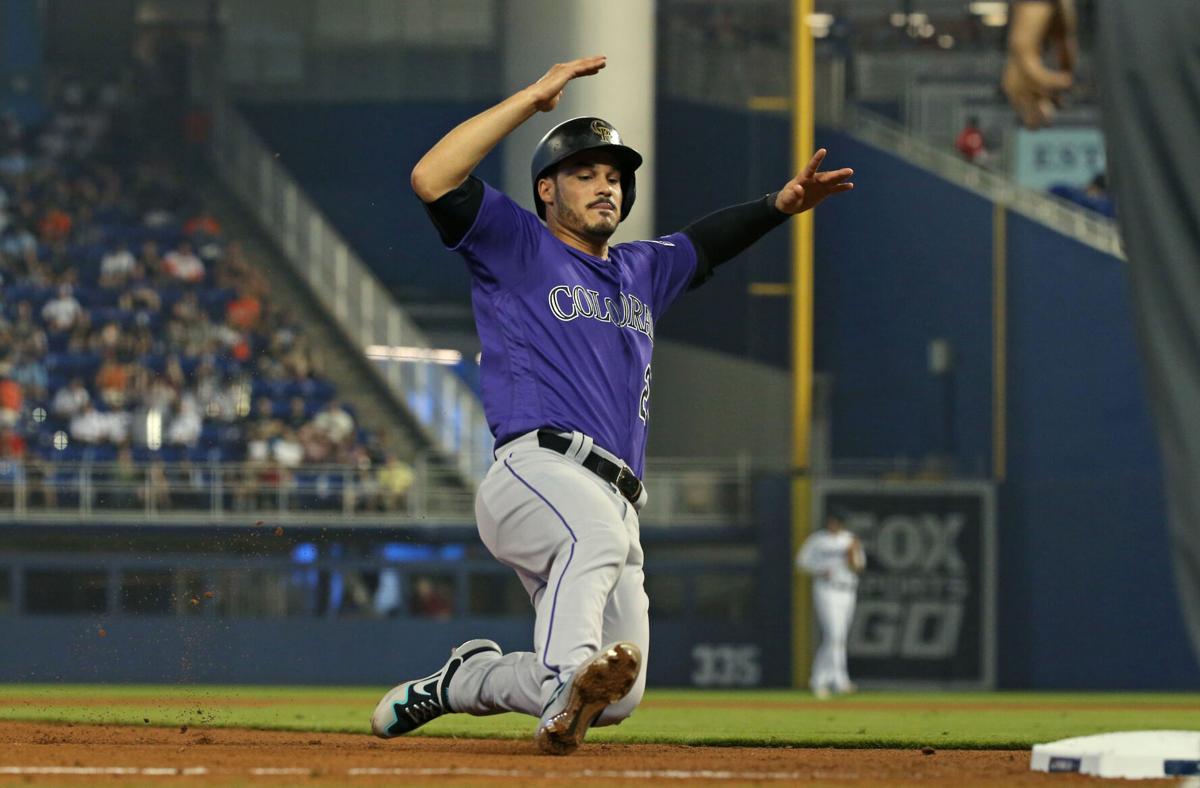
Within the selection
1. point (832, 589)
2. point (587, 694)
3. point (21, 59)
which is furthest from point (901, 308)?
point (587, 694)

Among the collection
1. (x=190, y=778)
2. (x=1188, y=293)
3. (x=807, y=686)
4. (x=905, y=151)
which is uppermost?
(x=905, y=151)

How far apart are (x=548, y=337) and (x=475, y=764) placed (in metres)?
1.17

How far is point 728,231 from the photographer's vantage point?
6.06 meters

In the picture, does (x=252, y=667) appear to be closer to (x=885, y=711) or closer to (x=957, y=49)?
(x=885, y=711)

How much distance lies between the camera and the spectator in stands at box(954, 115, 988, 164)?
64.5ft

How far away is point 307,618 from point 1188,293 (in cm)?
1380

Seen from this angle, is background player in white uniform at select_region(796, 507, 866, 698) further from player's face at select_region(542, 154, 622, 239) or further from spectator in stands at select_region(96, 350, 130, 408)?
player's face at select_region(542, 154, 622, 239)

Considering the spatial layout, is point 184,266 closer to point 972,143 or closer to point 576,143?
point 972,143

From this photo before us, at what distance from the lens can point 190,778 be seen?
4.44m

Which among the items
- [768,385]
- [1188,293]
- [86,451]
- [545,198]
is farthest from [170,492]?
[1188,293]

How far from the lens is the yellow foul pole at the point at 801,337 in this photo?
1758cm

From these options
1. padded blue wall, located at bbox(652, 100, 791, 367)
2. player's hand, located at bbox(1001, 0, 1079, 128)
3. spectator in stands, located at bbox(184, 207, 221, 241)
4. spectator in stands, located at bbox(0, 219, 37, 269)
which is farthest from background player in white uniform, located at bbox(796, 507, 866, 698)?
player's hand, located at bbox(1001, 0, 1079, 128)

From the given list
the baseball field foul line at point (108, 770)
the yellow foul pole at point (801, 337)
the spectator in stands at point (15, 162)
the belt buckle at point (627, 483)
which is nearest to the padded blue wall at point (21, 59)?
the spectator in stands at point (15, 162)

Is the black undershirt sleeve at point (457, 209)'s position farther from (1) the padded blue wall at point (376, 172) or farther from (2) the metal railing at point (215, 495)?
(1) the padded blue wall at point (376, 172)
